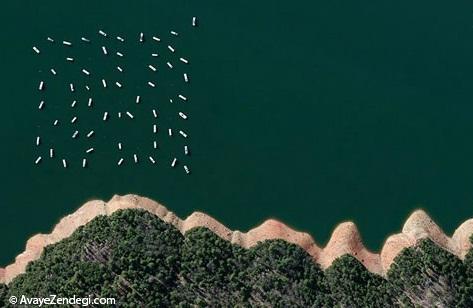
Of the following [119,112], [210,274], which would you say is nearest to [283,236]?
[210,274]

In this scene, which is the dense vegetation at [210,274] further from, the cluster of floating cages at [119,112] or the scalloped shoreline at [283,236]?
the cluster of floating cages at [119,112]

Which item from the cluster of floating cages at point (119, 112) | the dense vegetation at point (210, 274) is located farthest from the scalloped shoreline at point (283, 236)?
the cluster of floating cages at point (119, 112)

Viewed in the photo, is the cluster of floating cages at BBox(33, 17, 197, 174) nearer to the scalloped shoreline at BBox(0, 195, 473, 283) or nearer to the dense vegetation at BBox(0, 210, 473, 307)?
the scalloped shoreline at BBox(0, 195, 473, 283)

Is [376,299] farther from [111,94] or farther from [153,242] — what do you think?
[111,94]

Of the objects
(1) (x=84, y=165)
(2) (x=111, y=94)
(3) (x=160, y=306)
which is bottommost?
(3) (x=160, y=306)

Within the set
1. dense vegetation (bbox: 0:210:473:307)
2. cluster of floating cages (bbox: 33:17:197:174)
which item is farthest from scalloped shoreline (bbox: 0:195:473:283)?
cluster of floating cages (bbox: 33:17:197:174)

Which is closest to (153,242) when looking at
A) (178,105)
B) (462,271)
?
(178,105)

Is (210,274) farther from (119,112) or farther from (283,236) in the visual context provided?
(119,112)
